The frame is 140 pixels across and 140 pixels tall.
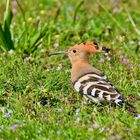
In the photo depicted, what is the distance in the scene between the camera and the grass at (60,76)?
5.08m

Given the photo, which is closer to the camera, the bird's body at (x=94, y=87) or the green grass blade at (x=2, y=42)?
the bird's body at (x=94, y=87)

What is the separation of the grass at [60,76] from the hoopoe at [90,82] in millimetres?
99

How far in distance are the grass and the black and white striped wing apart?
0.10 meters

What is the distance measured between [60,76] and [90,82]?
96 cm

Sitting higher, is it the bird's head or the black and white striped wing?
the bird's head

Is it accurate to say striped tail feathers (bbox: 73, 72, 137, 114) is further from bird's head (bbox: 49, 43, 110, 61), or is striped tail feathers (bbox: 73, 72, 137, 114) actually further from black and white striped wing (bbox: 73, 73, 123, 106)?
bird's head (bbox: 49, 43, 110, 61)

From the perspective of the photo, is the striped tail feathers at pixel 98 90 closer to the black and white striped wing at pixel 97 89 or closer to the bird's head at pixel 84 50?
the black and white striped wing at pixel 97 89

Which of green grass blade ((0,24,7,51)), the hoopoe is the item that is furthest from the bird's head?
green grass blade ((0,24,7,51))

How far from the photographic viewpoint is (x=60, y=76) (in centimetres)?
676

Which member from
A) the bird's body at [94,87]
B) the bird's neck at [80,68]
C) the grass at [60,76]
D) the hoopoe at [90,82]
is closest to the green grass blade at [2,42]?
the grass at [60,76]

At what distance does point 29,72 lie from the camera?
6930mm

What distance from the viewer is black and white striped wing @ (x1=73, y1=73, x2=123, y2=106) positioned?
5.63 meters

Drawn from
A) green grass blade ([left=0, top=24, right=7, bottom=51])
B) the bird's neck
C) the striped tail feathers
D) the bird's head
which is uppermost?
green grass blade ([left=0, top=24, right=7, bottom=51])

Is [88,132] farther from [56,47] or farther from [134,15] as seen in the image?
[134,15]
